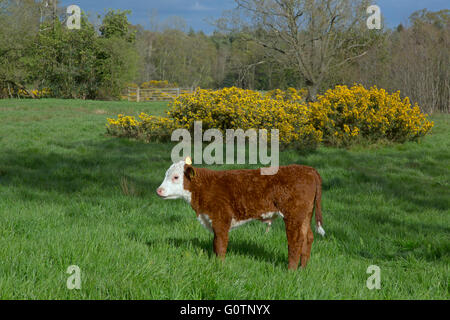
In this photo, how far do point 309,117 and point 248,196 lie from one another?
1024 centimetres

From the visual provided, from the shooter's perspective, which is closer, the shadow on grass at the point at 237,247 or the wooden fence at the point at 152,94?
the shadow on grass at the point at 237,247

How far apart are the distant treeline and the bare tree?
0.17ft

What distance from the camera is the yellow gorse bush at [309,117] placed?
493 inches

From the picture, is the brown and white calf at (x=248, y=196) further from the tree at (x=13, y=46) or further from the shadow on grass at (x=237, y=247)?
the tree at (x=13, y=46)

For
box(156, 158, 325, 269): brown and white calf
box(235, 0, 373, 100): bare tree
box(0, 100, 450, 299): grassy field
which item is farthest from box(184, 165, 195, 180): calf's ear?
box(235, 0, 373, 100): bare tree

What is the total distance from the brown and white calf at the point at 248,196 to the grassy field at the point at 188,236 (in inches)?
12.8

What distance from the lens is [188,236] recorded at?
4988mm

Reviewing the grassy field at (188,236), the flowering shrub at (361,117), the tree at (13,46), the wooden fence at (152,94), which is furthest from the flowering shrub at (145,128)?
the wooden fence at (152,94)

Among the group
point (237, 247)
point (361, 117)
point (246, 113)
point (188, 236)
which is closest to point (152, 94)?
point (246, 113)

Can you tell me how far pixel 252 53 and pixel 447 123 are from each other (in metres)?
10.7

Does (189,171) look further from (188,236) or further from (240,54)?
(240,54)

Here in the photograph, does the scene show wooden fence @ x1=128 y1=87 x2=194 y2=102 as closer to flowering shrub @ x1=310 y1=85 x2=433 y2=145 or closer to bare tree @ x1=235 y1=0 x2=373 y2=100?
bare tree @ x1=235 y1=0 x2=373 y2=100

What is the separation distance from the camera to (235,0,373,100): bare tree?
19.3 meters
